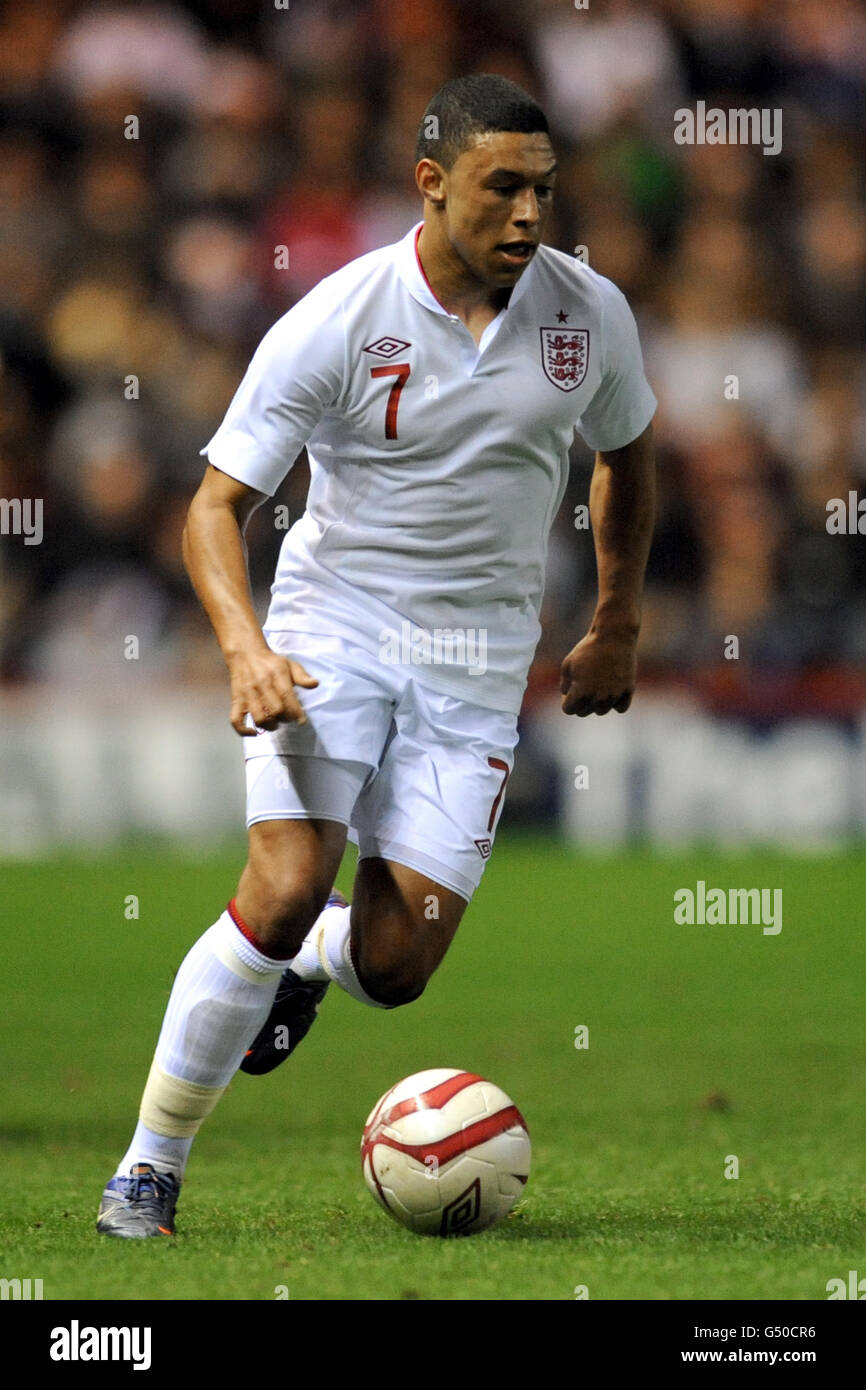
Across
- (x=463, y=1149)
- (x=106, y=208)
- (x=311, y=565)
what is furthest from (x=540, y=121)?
(x=106, y=208)

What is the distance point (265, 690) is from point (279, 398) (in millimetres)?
651

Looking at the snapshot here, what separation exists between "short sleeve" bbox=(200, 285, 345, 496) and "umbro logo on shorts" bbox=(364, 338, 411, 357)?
0.22ft

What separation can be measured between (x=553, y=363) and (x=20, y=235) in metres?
9.28

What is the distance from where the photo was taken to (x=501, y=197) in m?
4.13

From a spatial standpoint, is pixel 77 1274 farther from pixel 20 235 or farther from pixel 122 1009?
pixel 20 235

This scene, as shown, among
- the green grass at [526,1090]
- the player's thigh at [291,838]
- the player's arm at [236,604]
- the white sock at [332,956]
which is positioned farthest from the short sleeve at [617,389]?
the green grass at [526,1090]

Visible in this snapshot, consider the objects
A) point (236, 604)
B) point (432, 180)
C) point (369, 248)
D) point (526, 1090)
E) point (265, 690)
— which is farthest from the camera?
point (369, 248)

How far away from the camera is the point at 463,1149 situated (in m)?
4.24

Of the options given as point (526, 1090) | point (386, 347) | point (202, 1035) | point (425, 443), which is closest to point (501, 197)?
point (386, 347)

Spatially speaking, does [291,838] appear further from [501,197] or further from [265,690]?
[501,197]

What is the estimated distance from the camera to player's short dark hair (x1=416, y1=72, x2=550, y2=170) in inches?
162

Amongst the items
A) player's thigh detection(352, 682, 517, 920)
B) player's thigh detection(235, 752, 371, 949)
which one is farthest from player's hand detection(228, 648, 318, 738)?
player's thigh detection(352, 682, 517, 920)

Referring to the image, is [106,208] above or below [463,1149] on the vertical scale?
above

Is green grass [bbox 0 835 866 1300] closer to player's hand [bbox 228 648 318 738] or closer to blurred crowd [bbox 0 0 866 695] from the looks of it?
player's hand [bbox 228 648 318 738]
